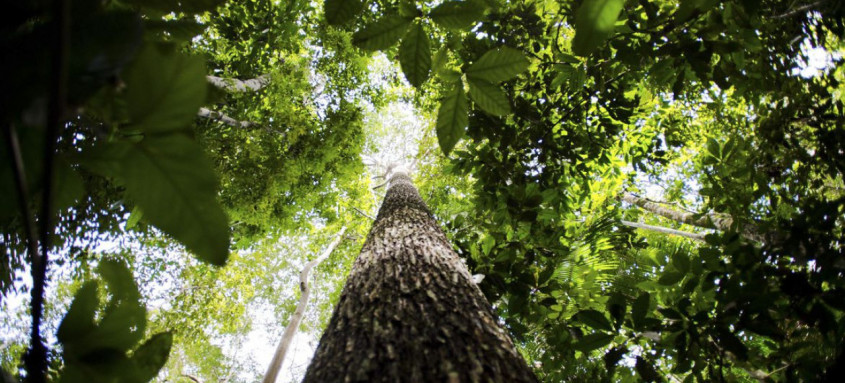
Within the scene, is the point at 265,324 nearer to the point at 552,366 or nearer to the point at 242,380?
the point at 242,380

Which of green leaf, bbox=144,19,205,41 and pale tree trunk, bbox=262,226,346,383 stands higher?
green leaf, bbox=144,19,205,41

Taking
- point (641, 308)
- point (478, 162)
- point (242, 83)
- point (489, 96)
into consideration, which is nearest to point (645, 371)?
point (641, 308)

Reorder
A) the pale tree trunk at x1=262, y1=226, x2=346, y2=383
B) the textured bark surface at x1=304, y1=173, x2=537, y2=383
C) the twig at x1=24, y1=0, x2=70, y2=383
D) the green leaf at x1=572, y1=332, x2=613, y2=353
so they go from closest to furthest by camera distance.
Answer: the twig at x1=24, y1=0, x2=70, y2=383, the textured bark surface at x1=304, y1=173, x2=537, y2=383, the green leaf at x1=572, y1=332, x2=613, y2=353, the pale tree trunk at x1=262, y1=226, x2=346, y2=383

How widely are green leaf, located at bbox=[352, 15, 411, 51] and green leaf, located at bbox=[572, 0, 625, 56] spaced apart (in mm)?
327

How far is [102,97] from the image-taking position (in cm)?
30

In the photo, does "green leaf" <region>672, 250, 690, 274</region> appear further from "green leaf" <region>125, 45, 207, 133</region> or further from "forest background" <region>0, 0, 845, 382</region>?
"green leaf" <region>125, 45, 207, 133</region>

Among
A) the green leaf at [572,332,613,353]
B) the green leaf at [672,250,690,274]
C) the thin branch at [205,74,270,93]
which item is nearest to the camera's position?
the green leaf at [572,332,613,353]

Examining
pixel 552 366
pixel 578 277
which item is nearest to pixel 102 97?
pixel 552 366

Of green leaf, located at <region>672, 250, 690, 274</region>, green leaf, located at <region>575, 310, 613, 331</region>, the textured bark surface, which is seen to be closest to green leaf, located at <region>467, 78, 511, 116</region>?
the textured bark surface

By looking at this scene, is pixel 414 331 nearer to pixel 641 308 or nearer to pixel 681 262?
pixel 641 308

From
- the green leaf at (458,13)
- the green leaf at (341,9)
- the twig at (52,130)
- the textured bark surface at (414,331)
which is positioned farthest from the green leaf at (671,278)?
the twig at (52,130)

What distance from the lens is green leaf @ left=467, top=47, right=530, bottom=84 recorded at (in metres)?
0.65

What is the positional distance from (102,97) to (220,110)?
488cm

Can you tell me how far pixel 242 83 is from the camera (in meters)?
4.46
